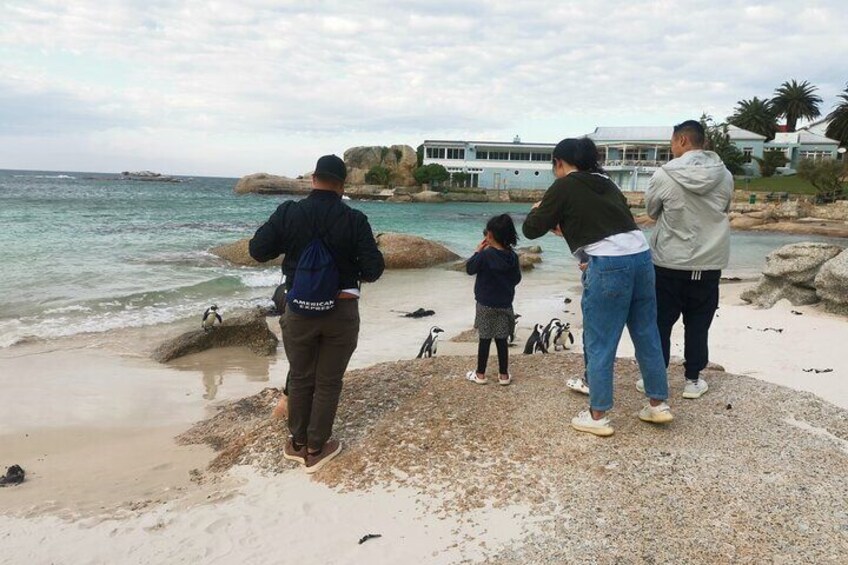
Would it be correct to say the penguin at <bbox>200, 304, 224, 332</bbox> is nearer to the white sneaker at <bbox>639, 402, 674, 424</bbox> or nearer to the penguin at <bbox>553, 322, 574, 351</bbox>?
the penguin at <bbox>553, 322, 574, 351</bbox>

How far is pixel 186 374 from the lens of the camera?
8031 mm

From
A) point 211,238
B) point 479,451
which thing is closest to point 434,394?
point 479,451

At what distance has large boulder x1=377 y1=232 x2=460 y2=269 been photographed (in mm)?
19906

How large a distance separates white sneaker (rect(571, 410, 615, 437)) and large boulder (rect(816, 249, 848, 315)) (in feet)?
25.7

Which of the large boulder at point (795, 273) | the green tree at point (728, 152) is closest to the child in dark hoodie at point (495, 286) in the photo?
the large boulder at point (795, 273)

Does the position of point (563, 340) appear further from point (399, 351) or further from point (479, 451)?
point (479, 451)

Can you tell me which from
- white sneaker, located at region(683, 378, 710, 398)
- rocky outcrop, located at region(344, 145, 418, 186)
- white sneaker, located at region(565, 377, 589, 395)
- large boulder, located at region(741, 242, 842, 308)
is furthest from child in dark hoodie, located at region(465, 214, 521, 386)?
rocky outcrop, located at region(344, 145, 418, 186)

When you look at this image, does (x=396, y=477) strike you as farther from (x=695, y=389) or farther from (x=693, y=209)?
(x=693, y=209)

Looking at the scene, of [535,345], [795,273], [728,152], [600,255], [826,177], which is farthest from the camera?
[728,152]

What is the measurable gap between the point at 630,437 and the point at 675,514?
911 mm

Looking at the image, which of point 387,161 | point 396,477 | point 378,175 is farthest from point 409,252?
point 387,161

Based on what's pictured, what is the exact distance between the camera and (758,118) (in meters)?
74.8

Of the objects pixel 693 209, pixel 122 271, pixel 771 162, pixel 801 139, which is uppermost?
pixel 801 139

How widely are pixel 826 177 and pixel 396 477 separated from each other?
53.4 metres
